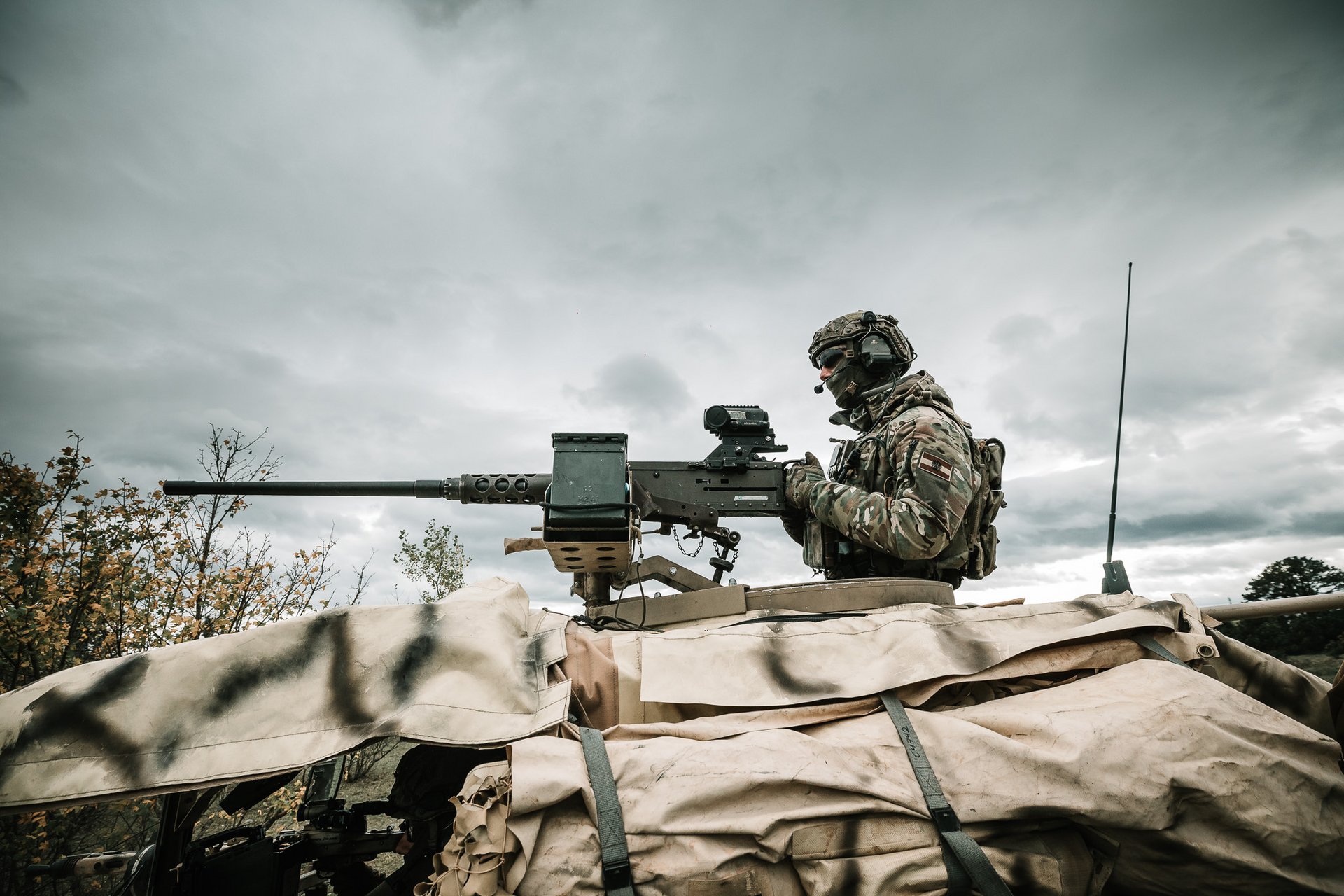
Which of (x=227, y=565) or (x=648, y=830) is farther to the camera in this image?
(x=227, y=565)

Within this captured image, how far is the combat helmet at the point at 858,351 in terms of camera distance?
4504 millimetres

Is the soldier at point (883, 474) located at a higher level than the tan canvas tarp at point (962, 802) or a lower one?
higher

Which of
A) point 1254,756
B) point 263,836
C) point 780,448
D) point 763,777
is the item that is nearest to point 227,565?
point 263,836

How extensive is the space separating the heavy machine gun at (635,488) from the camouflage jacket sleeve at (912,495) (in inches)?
20.2

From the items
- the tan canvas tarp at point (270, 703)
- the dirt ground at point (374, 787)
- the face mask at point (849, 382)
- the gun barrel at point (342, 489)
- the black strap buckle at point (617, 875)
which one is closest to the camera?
the black strap buckle at point (617, 875)

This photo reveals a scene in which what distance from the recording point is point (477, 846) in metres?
1.73

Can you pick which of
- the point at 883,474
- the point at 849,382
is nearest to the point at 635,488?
the point at 883,474

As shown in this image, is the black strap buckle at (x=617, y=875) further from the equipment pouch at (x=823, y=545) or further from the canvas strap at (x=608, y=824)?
the equipment pouch at (x=823, y=545)

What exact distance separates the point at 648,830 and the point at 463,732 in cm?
65

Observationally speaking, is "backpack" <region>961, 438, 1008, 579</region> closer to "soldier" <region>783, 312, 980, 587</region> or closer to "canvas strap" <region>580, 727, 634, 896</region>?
"soldier" <region>783, 312, 980, 587</region>

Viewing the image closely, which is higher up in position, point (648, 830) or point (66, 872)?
point (648, 830)

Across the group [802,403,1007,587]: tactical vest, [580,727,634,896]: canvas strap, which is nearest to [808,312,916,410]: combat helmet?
[802,403,1007,587]: tactical vest

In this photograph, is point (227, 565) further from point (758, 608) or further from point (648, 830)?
point (648, 830)

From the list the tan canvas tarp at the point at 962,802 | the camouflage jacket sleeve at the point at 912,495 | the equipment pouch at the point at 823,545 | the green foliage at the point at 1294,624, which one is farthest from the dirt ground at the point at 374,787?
the green foliage at the point at 1294,624
